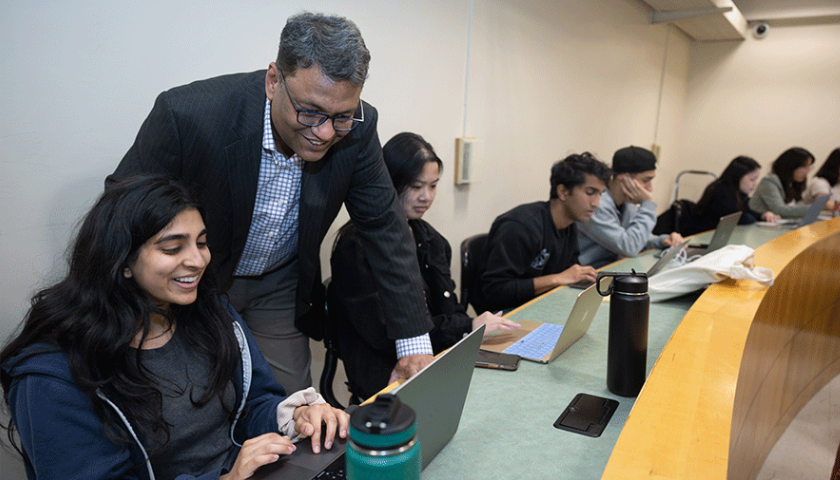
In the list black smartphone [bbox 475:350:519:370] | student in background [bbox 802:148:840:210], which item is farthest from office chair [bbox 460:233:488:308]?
student in background [bbox 802:148:840:210]

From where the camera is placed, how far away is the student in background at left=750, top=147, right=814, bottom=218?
4.78 meters

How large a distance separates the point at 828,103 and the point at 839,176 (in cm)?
119

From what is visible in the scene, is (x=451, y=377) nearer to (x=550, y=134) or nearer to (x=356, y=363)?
(x=356, y=363)

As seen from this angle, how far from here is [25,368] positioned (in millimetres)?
886

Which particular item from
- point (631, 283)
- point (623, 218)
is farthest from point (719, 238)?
point (631, 283)

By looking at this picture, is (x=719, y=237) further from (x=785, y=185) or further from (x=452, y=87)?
(x=785, y=185)

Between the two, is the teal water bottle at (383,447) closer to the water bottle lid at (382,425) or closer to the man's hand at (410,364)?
the water bottle lid at (382,425)

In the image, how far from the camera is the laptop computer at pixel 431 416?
788 mm

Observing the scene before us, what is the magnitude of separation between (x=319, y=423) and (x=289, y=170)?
72 cm

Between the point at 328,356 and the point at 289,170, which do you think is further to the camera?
the point at 328,356

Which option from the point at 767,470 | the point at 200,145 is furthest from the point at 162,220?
the point at 767,470

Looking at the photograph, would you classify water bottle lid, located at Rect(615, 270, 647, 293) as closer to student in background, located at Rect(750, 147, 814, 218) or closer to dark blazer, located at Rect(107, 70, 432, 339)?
dark blazer, located at Rect(107, 70, 432, 339)

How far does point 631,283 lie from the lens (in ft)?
3.67

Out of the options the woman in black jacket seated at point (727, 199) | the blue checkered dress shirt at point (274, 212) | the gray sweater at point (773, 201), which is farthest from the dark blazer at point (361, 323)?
the gray sweater at point (773, 201)
